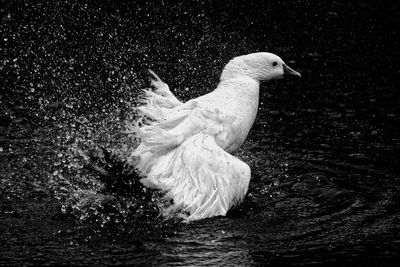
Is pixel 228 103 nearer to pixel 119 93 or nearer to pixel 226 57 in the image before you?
pixel 119 93

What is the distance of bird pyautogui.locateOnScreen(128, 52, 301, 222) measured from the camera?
266 inches

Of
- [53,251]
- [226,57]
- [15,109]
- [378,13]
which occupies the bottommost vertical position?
[53,251]

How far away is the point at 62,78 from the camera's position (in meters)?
10.1

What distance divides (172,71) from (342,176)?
355 centimetres

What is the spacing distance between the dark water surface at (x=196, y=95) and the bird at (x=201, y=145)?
0.58 ft

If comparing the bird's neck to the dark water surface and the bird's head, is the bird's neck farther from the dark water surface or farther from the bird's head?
the dark water surface

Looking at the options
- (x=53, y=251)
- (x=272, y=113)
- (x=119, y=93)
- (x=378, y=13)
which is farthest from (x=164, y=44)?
(x=53, y=251)

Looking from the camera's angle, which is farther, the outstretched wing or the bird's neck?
the bird's neck

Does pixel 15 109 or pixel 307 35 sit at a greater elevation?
pixel 307 35

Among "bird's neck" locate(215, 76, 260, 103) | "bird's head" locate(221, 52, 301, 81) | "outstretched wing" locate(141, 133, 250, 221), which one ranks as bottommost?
"outstretched wing" locate(141, 133, 250, 221)

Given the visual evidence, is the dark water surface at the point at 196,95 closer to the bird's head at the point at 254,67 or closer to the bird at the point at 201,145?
the bird at the point at 201,145

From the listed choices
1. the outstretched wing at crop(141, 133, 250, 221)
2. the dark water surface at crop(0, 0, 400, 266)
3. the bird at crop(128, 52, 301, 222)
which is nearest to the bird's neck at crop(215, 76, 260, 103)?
the bird at crop(128, 52, 301, 222)

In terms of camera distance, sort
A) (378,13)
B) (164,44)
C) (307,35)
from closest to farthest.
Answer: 1. (164,44)
2. (307,35)
3. (378,13)

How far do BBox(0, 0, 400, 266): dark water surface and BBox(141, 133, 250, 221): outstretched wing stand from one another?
14 centimetres
